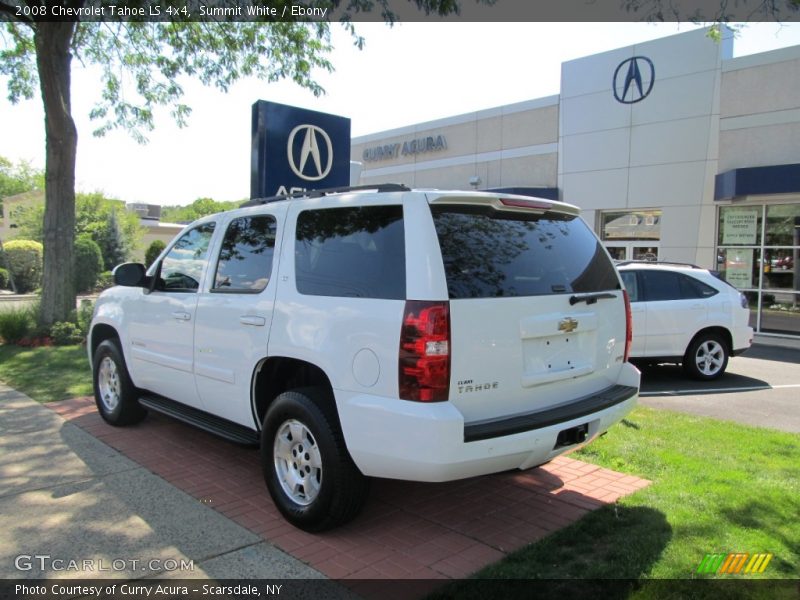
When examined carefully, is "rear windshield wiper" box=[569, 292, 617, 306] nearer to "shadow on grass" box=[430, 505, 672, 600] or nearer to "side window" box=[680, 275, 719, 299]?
"shadow on grass" box=[430, 505, 672, 600]

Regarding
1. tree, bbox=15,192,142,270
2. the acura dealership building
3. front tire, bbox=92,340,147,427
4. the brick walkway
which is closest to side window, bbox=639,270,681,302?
the brick walkway

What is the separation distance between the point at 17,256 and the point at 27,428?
29175 mm

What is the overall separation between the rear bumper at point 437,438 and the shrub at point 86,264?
93.6ft

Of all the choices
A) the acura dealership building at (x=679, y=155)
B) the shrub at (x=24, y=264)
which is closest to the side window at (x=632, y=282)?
the acura dealership building at (x=679, y=155)

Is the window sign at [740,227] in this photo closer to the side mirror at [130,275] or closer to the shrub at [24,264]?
the side mirror at [130,275]

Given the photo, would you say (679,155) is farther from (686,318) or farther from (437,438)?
(437,438)

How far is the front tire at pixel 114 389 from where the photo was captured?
5.89 meters

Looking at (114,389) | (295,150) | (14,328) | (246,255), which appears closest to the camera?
(246,255)

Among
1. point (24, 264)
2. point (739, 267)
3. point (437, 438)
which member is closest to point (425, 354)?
point (437, 438)

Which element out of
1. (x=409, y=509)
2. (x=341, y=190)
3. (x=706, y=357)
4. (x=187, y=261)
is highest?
(x=341, y=190)

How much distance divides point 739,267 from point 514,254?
1430cm

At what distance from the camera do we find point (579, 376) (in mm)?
3914

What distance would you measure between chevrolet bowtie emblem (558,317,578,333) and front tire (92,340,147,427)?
414 cm

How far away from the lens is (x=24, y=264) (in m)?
30.7
